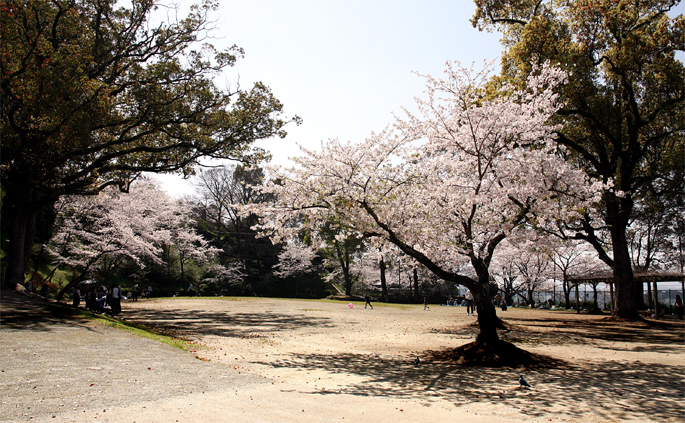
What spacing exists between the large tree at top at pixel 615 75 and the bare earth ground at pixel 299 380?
9778mm

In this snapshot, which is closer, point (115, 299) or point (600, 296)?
point (115, 299)

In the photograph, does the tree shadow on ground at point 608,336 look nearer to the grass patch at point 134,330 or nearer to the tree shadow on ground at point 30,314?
the grass patch at point 134,330

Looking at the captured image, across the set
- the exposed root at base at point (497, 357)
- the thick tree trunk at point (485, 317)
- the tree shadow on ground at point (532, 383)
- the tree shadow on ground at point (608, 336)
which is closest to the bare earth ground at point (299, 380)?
the tree shadow on ground at point (532, 383)

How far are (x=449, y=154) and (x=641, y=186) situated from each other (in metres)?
16.7

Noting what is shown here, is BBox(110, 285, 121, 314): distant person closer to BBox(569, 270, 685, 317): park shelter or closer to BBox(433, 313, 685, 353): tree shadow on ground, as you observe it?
BBox(433, 313, 685, 353): tree shadow on ground

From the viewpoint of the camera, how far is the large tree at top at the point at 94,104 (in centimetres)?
1180

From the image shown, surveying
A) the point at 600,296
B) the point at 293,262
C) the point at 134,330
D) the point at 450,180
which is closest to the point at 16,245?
the point at 134,330

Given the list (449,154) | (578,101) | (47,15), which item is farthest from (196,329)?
(578,101)

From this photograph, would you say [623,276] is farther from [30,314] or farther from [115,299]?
[30,314]

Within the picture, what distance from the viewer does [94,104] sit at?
1228 centimetres

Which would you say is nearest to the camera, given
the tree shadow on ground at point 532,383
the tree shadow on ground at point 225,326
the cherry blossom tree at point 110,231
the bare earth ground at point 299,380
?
the bare earth ground at point 299,380

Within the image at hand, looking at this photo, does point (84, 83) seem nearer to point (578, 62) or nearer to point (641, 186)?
point (578, 62)

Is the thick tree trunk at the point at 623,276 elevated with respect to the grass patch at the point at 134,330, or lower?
elevated

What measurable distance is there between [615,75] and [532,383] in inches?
636
